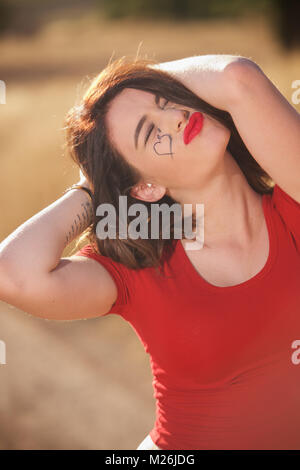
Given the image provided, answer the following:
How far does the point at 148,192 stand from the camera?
6.44 feet

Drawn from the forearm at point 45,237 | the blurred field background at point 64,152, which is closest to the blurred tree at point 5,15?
the blurred field background at point 64,152

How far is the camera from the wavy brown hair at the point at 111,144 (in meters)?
1.87

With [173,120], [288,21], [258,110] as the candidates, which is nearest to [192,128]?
[173,120]

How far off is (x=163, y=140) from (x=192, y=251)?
1.27 feet

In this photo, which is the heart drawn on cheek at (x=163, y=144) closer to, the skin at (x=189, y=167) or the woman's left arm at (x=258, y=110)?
the skin at (x=189, y=167)

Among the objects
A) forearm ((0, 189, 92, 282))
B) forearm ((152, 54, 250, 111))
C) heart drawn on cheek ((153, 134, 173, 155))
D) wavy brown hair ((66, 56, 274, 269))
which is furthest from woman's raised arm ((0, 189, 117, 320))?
forearm ((152, 54, 250, 111))

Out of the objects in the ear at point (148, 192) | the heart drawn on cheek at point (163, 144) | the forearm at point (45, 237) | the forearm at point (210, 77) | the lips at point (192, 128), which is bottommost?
the forearm at point (45, 237)

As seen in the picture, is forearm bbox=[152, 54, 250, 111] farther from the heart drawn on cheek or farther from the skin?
the heart drawn on cheek

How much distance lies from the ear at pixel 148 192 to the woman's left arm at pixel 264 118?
0.33 meters

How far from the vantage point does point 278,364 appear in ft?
6.07

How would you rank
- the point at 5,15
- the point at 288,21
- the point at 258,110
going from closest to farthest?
the point at 258,110 → the point at 288,21 → the point at 5,15

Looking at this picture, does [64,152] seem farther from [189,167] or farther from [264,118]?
[264,118]
